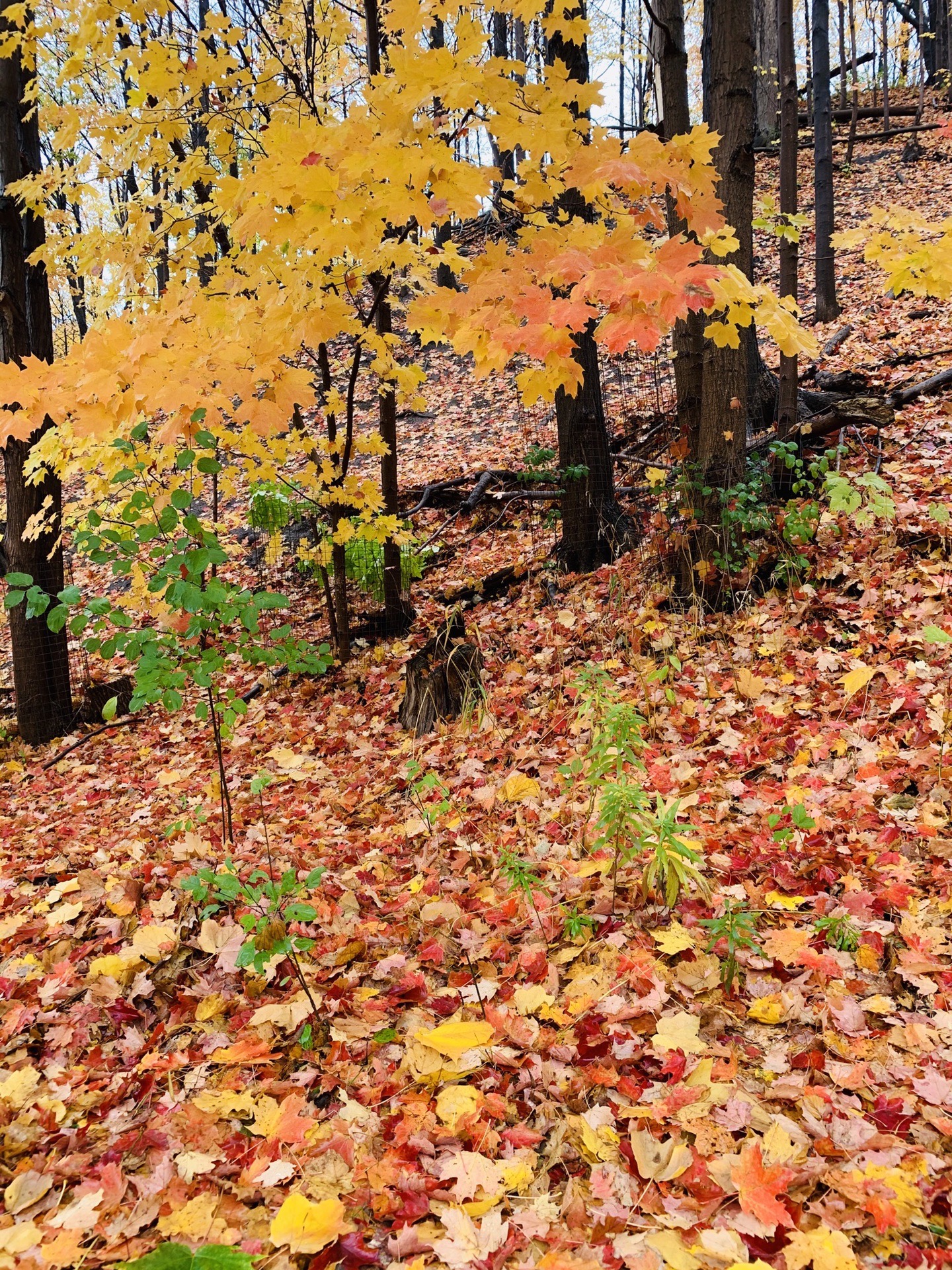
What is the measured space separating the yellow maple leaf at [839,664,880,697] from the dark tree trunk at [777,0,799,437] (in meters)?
2.35

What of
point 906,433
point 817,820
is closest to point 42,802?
point 817,820

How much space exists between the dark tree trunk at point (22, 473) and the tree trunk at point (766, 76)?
17974 mm

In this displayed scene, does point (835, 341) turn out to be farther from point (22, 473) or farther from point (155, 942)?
point (155, 942)

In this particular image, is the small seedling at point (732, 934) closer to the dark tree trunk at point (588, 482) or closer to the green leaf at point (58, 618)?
the green leaf at point (58, 618)

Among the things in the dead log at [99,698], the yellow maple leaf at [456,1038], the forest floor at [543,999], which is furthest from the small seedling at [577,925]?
the dead log at [99,698]

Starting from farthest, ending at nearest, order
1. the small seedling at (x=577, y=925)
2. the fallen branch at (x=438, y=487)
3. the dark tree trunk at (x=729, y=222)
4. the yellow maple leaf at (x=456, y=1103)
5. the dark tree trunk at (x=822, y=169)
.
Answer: the dark tree trunk at (x=822, y=169)
the fallen branch at (x=438, y=487)
the dark tree trunk at (x=729, y=222)
the small seedling at (x=577, y=925)
the yellow maple leaf at (x=456, y=1103)

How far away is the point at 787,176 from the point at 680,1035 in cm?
580

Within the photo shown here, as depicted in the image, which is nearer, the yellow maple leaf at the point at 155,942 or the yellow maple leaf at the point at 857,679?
the yellow maple leaf at the point at 155,942

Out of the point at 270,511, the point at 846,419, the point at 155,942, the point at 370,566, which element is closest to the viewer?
the point at 155,942

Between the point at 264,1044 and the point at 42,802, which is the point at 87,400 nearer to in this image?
the point at 264,1044

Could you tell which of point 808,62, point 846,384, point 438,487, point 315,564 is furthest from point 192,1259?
point 808,62

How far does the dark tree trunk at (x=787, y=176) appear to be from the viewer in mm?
5043

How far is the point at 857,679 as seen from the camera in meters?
3.37

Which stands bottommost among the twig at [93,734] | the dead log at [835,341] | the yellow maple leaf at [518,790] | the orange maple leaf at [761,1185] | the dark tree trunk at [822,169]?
the twig at [93,734]
